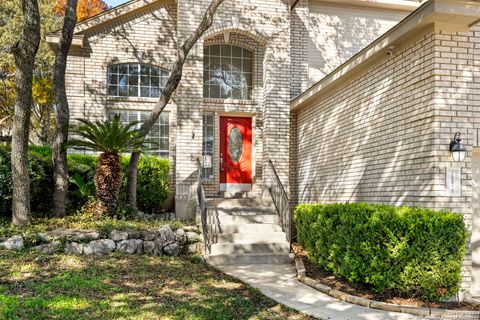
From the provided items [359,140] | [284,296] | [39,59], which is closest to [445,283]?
[284,296]

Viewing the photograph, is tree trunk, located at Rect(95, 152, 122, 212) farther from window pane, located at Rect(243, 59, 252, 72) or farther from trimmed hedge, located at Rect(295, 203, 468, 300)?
trimmed hedge, located at Rect(295, 203, 468, 300)

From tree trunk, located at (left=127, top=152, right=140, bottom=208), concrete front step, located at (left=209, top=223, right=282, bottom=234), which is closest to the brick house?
tree trunk, located at (left=127, top=152, right=140, bottom=208)

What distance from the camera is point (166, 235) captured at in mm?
8258

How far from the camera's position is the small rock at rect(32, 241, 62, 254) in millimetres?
6906

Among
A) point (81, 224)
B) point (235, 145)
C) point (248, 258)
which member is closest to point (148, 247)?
point (81, 224)

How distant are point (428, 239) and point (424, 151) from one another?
135 centimetres

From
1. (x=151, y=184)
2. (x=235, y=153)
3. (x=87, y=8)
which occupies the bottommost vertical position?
(x=151, y=184)

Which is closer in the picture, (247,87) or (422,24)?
(422,24)

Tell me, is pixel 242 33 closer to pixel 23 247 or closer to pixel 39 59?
pixel 23 247

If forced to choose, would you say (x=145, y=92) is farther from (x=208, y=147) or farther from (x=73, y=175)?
(x=73, y=175)

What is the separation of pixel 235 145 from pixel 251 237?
379cm

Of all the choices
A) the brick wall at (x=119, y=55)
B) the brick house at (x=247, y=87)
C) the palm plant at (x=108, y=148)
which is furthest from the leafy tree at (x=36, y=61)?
the palm plant at (x=108, y=148)

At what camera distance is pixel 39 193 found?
8.98 m

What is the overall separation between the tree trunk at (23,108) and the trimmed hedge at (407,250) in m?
6.28
